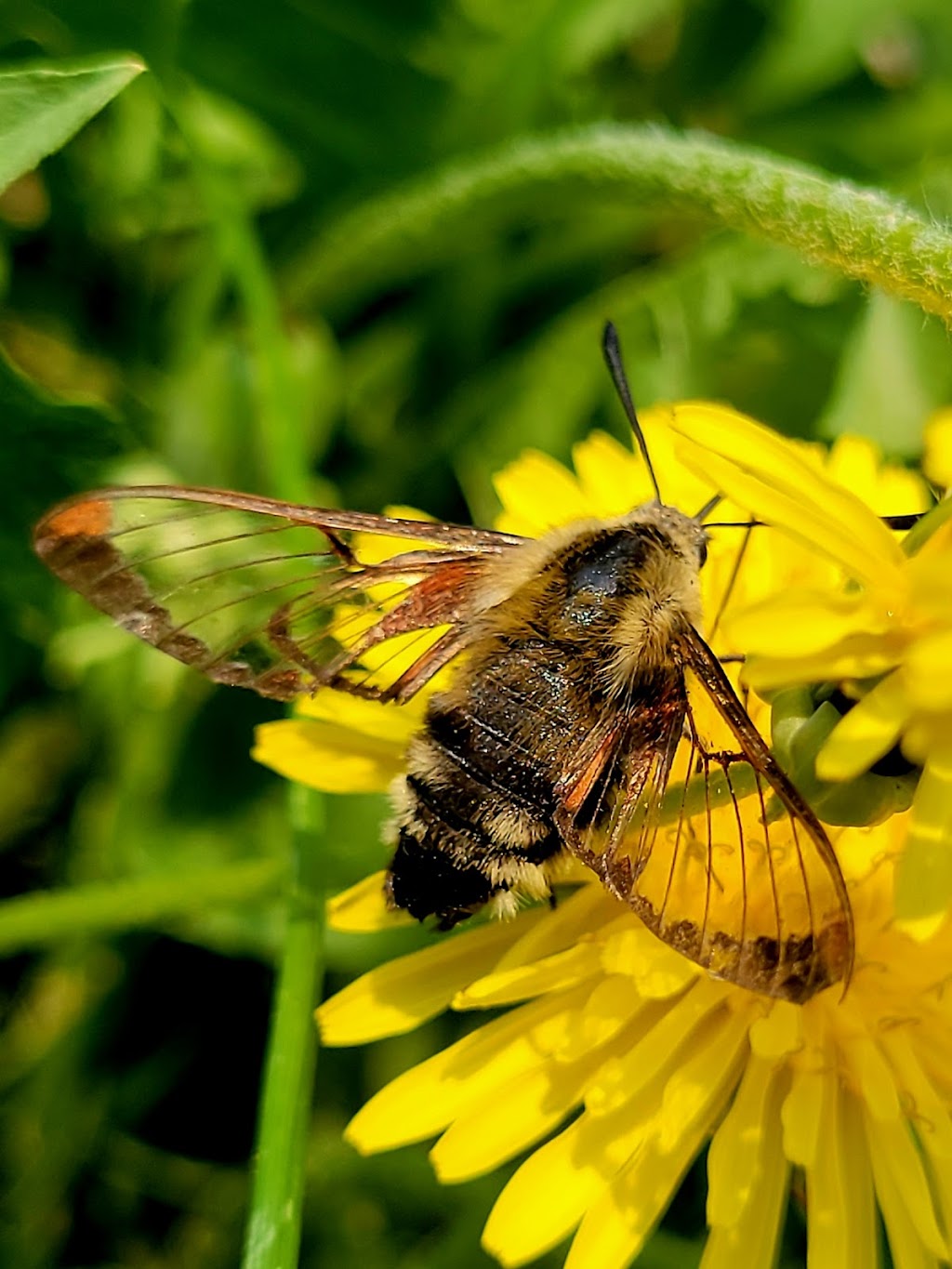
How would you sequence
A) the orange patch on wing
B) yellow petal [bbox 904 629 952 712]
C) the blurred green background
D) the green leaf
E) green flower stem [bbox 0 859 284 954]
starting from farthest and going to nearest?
the blurred green background < green flower stem [bbox 0 859 284 954] < the green leaf < the orange patch on wing < yellow petal [bbox 904 629 952 712]

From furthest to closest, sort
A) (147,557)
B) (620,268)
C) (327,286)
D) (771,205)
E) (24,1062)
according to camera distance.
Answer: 1. (620,268)
2. (327,286)
3. (24,1062)
4. (771,205)
5. (147,557)

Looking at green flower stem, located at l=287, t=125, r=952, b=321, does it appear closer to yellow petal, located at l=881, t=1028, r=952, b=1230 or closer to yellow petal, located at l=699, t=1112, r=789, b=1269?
yellow petal, located at l=881, t=1028, r=952, b=1230

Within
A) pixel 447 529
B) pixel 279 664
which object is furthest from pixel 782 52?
pixel 279 664

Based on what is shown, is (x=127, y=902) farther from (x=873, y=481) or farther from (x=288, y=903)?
(x=873, y=481)

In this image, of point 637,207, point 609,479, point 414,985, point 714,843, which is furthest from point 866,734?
point 637,207

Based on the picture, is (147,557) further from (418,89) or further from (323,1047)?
(418,89)

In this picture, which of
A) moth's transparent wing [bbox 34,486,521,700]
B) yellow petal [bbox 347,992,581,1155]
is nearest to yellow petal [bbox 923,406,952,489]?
moth's transparent wing [bbox 34,486,521,700]
